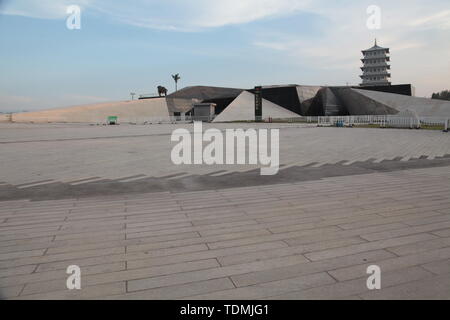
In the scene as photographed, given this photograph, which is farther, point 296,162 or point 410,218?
point 296,162

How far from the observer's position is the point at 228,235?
392 cm

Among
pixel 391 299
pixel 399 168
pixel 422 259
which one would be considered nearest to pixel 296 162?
pixel 399 168

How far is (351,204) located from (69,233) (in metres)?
4.04

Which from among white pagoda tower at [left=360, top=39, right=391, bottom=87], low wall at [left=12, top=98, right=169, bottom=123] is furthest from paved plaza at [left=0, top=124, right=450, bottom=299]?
white pagoda tower at [left=360, top=39, right=391, bottom=87]

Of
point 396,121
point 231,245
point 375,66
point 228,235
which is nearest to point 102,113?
point 396,121

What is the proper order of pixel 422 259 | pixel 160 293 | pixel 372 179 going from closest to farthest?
pixel 160 293 < pixel 422 259 < pixel 372 179

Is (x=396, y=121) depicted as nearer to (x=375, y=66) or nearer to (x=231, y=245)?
(x=231, y=245)

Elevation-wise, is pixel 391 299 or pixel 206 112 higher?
pixel 206 112

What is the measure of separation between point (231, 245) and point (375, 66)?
8283 cm

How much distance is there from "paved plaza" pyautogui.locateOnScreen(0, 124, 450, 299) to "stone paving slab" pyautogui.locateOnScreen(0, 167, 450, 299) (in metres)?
0.01

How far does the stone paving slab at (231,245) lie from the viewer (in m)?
2.69

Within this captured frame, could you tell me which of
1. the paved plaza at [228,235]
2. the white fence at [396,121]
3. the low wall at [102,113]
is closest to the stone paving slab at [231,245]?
the paved plaza at [228,235]

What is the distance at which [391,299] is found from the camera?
247 cm
